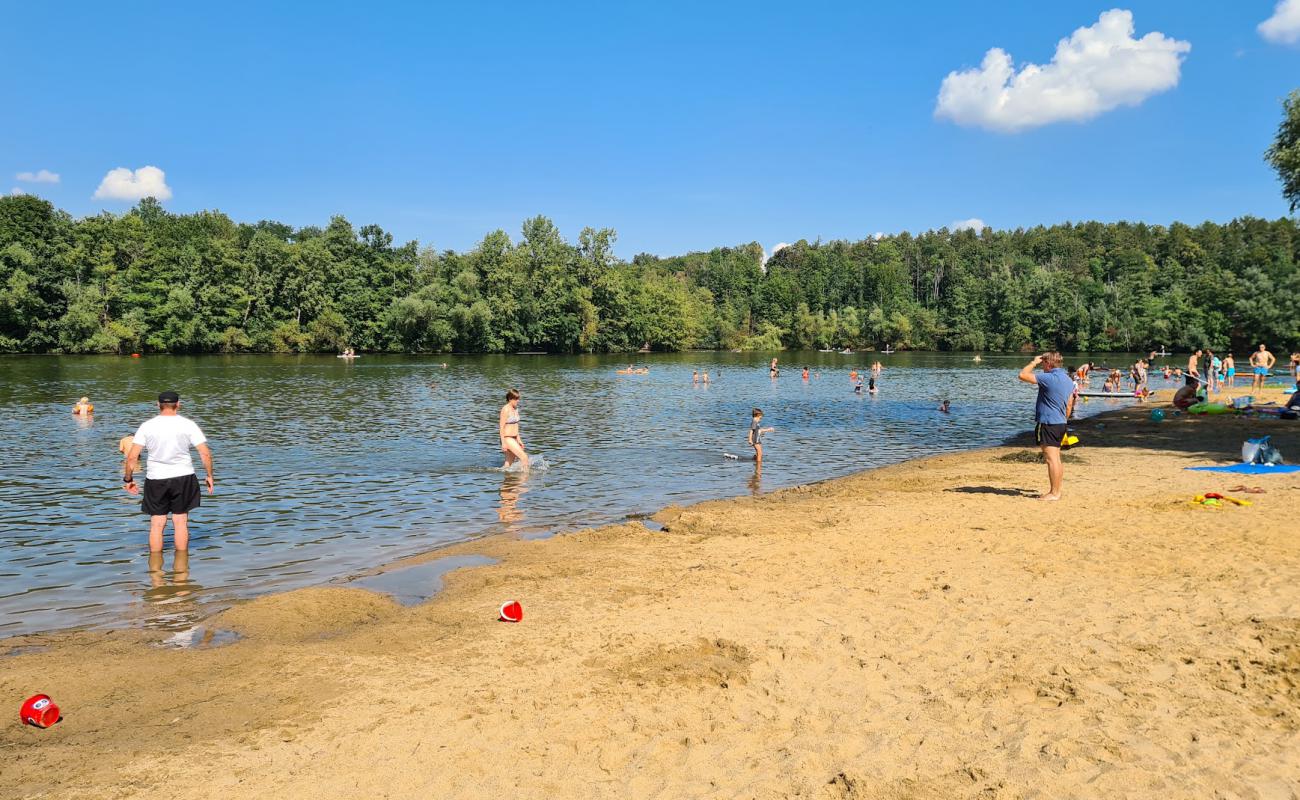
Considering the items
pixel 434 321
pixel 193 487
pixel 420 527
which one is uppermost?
pixel 434 321

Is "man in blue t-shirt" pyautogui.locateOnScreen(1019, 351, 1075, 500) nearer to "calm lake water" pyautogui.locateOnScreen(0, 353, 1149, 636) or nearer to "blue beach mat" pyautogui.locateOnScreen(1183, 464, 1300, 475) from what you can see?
"blue beach mat" pyautogui.locateOnScreen(1183, 464, 1300, 475)

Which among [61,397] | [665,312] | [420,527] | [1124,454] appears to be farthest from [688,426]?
[665,312]

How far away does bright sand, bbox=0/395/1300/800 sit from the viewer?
4.67m

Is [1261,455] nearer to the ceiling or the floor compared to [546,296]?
nearer to the floor

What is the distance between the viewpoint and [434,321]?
310 ft

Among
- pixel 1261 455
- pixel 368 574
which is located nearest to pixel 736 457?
pixel 1261 455

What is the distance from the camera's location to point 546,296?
10356 cm

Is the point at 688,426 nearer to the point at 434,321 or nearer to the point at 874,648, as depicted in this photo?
the point at 874,648

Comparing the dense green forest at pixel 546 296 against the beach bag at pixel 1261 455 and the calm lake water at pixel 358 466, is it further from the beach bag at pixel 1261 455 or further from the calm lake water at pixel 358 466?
the beach bag at pixel 1261 455

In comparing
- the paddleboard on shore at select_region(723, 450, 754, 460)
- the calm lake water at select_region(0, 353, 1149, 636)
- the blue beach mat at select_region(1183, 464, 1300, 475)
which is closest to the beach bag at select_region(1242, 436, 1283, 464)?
the blue beach mat at select_region(1183, 464, 1300, 475)

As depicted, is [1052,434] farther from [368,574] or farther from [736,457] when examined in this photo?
[368,574]

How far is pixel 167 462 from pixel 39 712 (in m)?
4.96

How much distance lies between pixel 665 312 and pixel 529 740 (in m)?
116

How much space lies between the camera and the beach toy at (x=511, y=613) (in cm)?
776
